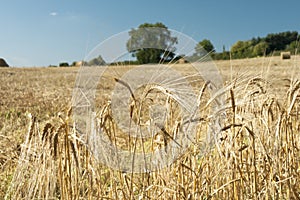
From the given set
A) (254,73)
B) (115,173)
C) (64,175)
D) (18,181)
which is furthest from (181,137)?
(254,73)

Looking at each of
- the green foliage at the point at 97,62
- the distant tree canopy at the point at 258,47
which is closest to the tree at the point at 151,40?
the green foliage at the point at 97,62

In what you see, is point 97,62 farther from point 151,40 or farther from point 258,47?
point 258,47

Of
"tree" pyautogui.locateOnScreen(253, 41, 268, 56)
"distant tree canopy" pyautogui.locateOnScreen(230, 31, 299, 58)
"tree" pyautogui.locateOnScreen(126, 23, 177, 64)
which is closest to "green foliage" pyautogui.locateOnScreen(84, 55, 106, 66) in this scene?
"tree" pyautogui.locateOnScreen(126, 23, 177, 64)

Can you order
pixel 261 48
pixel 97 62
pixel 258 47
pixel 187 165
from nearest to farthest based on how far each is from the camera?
1. pixel 97 62
2. pixel 187 165
3. pixel 261 48
4. pixel 258 47

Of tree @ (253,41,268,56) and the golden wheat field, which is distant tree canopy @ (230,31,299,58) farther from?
the golden wheat field

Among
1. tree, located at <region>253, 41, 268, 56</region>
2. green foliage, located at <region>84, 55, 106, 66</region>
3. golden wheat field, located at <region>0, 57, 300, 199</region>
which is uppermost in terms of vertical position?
tree, located at <region>253, 41, 268, 56</region>

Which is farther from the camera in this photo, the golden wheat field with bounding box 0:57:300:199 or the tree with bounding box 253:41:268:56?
the tree with bounding box 253:41:268:56

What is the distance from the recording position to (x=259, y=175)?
61.0 inches

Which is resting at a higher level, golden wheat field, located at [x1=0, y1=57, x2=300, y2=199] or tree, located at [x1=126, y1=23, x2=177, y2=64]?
tree, located at [x1=126, y1=23, x2=177, y2=64]

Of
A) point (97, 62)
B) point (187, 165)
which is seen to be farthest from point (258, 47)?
point (97, 62)

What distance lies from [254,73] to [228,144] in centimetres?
64

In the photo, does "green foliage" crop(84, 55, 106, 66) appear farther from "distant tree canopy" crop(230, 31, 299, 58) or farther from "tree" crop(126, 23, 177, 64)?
"distant tree canopy" crop(230, 31, 299, 58)

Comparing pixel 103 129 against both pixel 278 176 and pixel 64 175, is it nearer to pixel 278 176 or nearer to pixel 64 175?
pixel 64 175

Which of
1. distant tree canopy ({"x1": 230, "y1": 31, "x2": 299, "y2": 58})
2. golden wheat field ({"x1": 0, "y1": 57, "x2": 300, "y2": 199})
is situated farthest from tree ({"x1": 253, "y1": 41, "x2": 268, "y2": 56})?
golden wheat field ({"x1": 0, "y1": 57, "x2": 300, "y2": 199})
